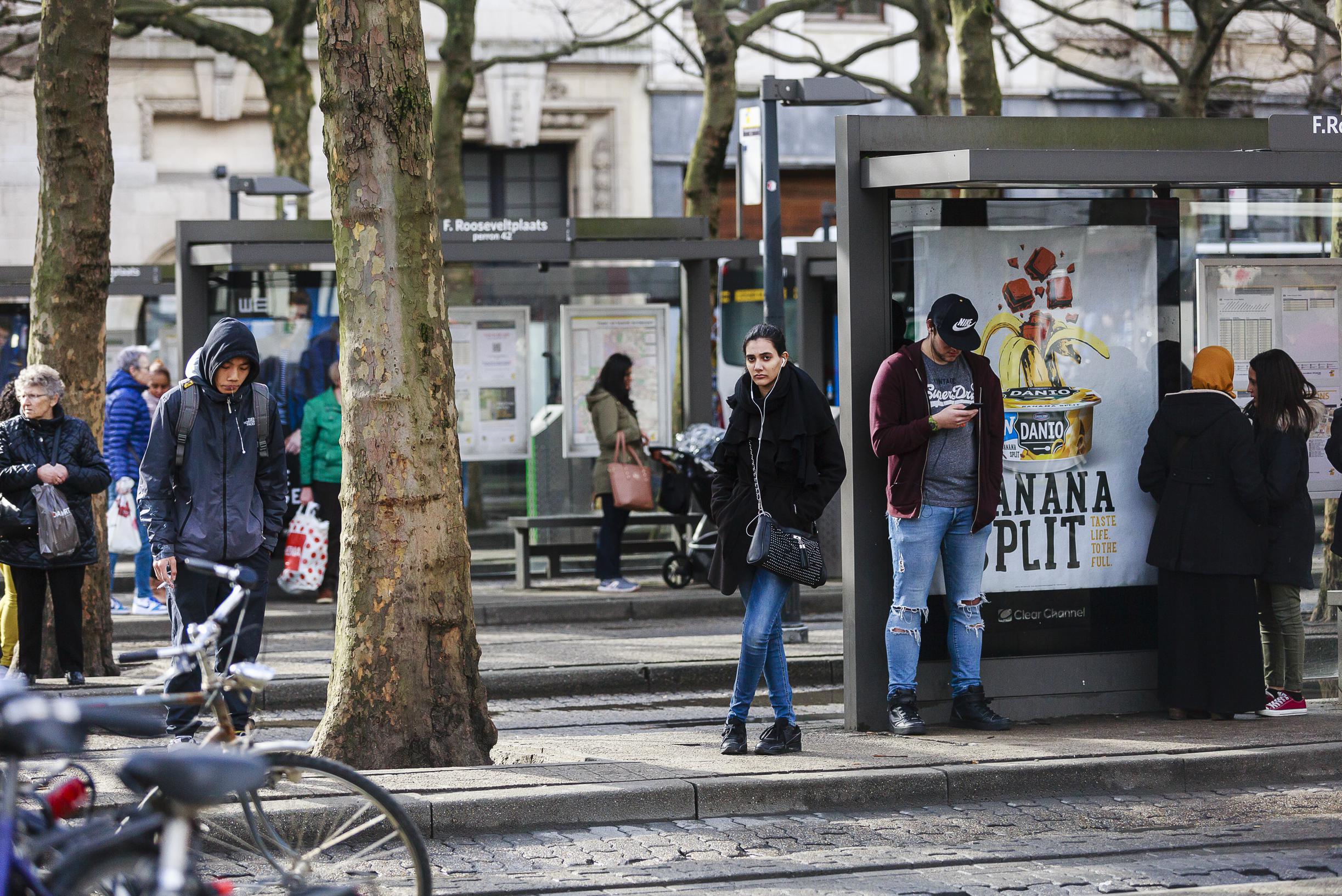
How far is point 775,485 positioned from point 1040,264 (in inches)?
76.0

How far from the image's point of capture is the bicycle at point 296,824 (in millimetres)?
4363

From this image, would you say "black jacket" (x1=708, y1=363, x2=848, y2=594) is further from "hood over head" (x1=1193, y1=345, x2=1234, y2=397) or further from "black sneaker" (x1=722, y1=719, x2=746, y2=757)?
"hood over head" (x1=1193, y1=345, x2=1234, y2=397)

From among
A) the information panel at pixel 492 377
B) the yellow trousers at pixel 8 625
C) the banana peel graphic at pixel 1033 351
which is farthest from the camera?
the information panel at pixel 492 377

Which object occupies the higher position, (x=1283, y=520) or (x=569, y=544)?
(x=1283, y=520)

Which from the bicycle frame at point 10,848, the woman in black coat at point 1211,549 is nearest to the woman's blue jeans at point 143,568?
the woman in black coat at point 1211,549

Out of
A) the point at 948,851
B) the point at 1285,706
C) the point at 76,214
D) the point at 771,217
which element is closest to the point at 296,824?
the point at 948,851

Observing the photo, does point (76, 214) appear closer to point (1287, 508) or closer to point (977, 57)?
point (1287, 508)

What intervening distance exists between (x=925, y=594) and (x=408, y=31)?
3261 millimetres

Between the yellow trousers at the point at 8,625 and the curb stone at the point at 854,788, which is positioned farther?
the yellow trousers at the point at 8,625

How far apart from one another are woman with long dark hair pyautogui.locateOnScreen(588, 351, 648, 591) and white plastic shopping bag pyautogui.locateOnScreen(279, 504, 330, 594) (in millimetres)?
2134

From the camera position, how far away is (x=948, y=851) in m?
6.22

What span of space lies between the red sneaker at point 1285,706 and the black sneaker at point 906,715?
1820mm

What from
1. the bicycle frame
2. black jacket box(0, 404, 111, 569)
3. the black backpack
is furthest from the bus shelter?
the bicycle frame

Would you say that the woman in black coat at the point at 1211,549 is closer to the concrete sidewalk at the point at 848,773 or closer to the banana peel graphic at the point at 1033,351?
the concrete sidewalk at the point at 848,773
